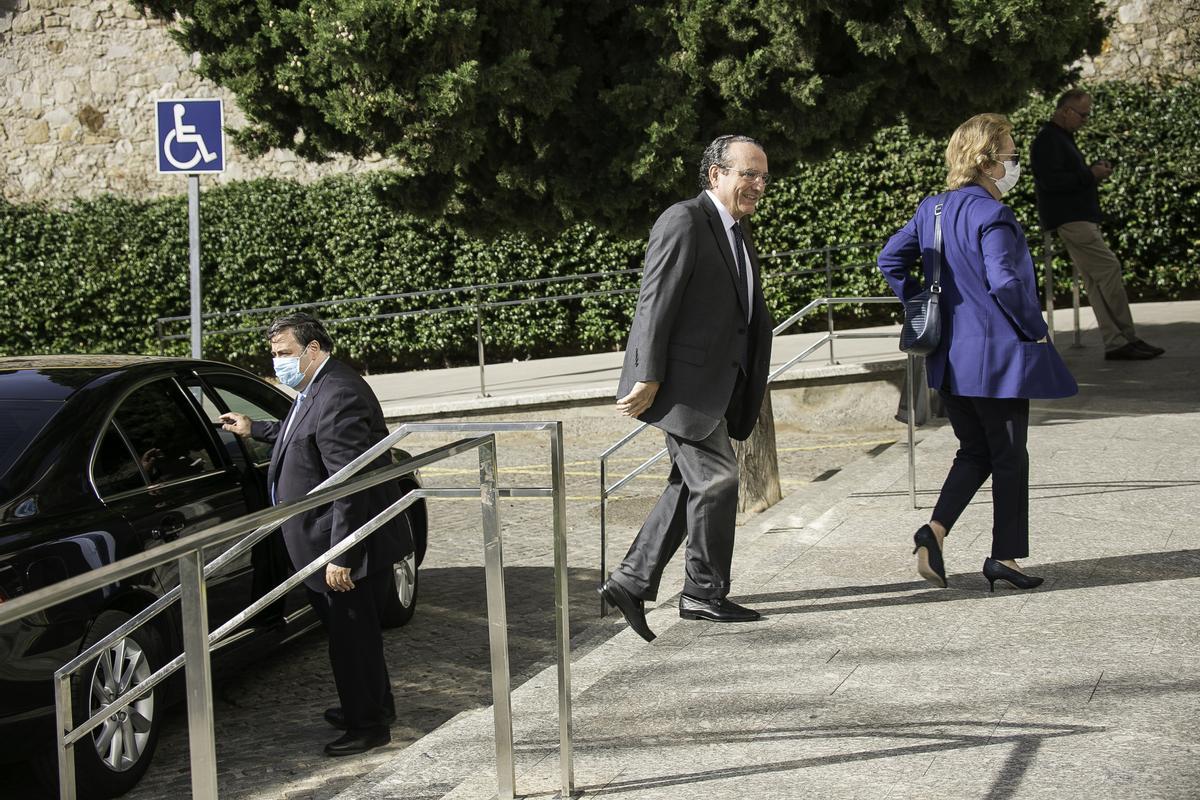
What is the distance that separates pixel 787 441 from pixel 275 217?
8.58 meters

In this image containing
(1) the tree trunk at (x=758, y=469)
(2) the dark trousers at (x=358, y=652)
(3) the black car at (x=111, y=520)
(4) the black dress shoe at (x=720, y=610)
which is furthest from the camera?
(1) the tree trunk at (x=758, y=469)

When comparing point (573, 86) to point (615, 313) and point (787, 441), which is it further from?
point (615, 313)

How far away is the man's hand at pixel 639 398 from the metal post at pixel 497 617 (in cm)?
153

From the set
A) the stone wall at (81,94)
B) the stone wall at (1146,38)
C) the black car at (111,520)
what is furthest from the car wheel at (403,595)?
the stone wall at (81,94)

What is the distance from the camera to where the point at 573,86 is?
830cm

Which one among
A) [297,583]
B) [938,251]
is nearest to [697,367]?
[938,251]

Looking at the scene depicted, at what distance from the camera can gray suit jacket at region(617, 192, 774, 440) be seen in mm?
4922

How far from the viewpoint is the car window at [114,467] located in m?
4.89

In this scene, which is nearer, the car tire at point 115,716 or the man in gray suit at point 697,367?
the car tire at point 115,716

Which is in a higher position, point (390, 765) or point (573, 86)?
point (573, 86)

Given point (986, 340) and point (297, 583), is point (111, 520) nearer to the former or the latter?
point (297, 583)

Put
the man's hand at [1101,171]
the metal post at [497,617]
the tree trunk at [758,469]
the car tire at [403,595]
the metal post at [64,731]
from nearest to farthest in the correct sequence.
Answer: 1. the metal post at [497,617]
2. the metal post at [64,731]
3. the car tire at [403,595]
4. the tree trunk at [758,469]
5. the man's hand at [1101,171]

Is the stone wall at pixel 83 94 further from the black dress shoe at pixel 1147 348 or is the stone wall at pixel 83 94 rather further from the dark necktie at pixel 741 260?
the dark necktie at pixel 741 260

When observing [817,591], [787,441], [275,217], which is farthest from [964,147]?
[275,217]
